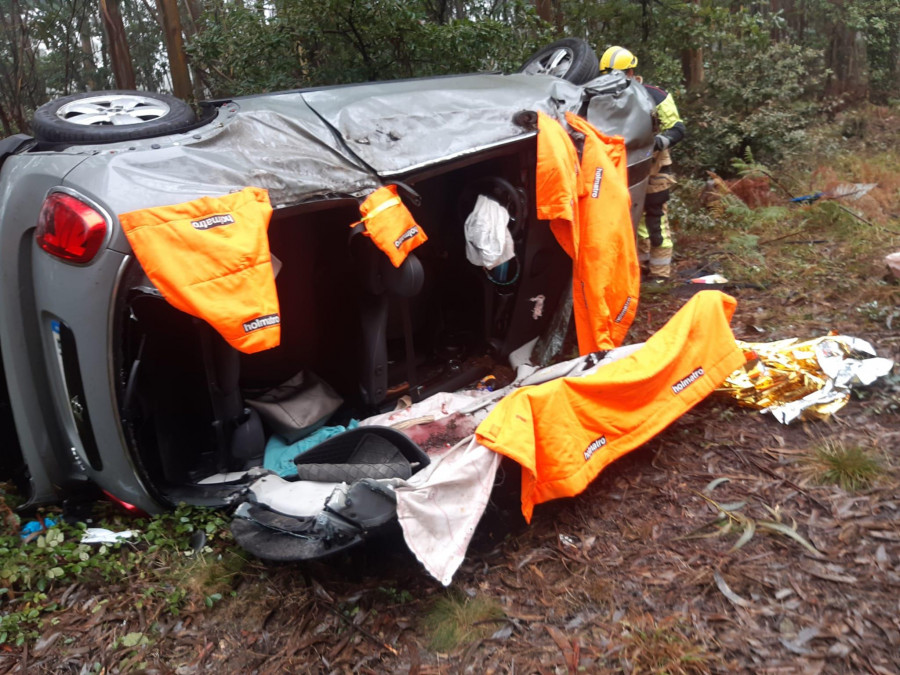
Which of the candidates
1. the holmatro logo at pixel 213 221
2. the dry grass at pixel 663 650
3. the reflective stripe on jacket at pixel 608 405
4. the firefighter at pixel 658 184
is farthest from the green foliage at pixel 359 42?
the dry grass at pixel 663 650

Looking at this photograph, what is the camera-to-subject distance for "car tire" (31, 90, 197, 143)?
2871 millimetres

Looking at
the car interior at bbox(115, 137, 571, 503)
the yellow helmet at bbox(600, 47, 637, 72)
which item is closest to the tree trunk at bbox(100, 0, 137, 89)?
the yellow helmet at bbox(600, 47, 637, 72)

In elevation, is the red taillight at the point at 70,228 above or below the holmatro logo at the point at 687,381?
above

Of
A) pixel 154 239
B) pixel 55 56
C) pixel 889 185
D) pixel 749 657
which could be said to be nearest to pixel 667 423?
pixel 749 657

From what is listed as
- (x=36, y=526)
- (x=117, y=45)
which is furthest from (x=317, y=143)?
(x=117, y=45)

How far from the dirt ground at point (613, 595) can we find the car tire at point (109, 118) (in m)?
1.72

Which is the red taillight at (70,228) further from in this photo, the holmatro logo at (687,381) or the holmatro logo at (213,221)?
the holmatro logo at (687,381)

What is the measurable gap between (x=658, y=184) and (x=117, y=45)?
6984mm

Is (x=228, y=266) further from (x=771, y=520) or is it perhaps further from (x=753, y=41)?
(x=753, y=41)

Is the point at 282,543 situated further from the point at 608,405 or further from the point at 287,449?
the point at 608,405

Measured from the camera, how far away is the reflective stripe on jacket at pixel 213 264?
245cm

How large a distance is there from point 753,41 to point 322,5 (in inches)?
238

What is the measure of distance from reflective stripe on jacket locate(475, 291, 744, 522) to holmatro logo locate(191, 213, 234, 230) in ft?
3.89

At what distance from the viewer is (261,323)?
255 cm
